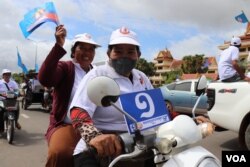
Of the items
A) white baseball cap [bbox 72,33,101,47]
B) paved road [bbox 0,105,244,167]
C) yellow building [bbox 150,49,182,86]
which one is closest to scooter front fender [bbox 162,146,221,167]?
white baseball cap [bbox 72,33,101,47]

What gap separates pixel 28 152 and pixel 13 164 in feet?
3.40

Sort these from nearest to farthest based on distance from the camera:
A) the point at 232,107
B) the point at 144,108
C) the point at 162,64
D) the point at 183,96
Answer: the point at 144,108 → the point at 232,107 → the point at 183,96 → the point at 162,64

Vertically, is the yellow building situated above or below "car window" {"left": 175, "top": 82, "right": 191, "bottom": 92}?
above

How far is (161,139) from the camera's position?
1.97 meters

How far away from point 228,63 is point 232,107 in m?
1.58

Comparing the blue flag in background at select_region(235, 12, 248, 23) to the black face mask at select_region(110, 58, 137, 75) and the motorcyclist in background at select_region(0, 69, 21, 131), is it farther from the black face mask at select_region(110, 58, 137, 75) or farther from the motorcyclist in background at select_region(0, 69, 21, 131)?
the black face mask at select_region(110, 58, 137, 75)

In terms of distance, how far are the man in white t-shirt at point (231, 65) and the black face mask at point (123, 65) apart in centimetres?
502

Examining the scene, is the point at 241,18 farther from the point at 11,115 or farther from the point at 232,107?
the point at 11,115

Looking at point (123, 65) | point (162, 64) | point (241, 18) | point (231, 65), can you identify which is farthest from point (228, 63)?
point (162, 64)

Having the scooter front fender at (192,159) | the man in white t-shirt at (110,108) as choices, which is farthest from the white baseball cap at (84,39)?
the scooter front fender at (192,159)

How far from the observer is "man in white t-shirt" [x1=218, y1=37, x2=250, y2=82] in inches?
296

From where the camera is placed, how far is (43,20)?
4.75 meters

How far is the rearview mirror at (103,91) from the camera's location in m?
1.94

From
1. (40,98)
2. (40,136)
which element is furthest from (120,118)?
(40,98)
